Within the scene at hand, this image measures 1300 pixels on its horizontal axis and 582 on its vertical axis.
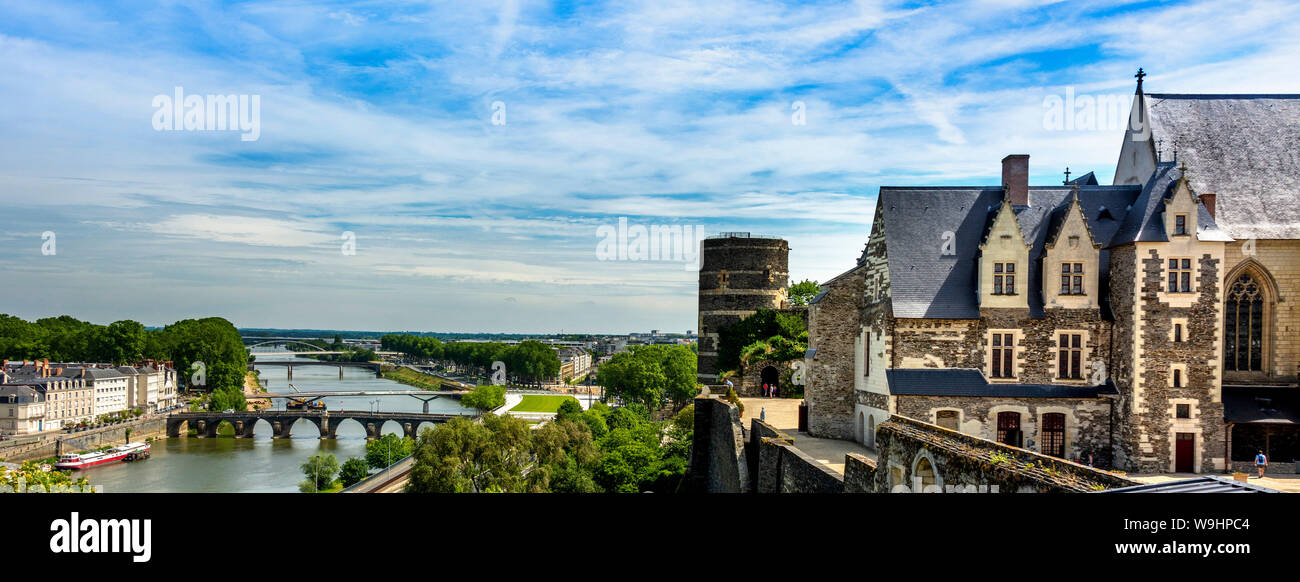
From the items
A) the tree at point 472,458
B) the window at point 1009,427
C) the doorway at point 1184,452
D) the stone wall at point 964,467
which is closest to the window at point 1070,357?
the window at point 1009,427

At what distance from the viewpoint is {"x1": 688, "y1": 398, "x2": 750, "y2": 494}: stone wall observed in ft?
75.0

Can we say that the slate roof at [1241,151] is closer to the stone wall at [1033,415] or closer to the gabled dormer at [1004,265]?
the gabled dormer at [1004,265]

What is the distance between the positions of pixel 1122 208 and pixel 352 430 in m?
101

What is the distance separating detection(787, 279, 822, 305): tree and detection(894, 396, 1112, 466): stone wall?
36.9m

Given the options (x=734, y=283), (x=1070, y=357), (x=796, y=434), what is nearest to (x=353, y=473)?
(x=734, y=283)

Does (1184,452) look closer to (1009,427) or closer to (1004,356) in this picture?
(1009,427)

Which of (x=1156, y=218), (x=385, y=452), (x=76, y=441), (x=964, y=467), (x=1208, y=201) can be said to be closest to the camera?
(x=964, y=467)

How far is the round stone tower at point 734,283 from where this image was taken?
52.8 metres

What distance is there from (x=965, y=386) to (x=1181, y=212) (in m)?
7.74

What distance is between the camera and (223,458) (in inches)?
2862

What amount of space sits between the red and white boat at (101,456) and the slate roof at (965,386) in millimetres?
69016

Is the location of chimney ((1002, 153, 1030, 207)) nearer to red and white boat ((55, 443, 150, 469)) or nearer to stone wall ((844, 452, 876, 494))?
stone wall ((844, 452, 876, 494))

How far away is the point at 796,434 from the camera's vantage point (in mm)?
26234
